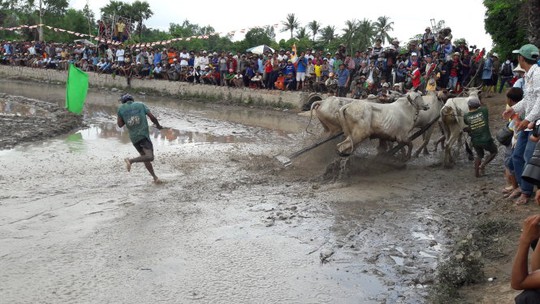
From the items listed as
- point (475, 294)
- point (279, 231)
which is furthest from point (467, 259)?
point (279, 231)

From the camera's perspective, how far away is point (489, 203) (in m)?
7.65

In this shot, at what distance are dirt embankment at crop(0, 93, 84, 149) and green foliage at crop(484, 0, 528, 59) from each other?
15.1 metres

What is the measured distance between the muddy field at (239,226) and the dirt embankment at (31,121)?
0.47 m

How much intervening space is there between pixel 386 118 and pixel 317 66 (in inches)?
386

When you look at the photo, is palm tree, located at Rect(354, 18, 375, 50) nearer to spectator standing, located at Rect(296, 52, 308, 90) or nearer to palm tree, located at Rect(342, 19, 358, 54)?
palm tree, located at Rect(342, 19, 358, 54)

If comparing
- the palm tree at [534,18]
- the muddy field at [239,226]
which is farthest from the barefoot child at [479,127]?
the palm tree at [534,18]

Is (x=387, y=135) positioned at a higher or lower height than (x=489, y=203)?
higher

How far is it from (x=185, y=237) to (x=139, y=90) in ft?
63.7

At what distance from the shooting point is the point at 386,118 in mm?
9352

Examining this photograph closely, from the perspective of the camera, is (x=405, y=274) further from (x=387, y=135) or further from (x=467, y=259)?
(x=387, y=135)

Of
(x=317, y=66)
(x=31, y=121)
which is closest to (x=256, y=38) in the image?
(x=317, y=66)

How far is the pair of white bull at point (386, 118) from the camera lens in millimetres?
9062

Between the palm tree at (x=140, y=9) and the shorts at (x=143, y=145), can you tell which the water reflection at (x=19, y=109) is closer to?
the shorts at (x=143, y=145)

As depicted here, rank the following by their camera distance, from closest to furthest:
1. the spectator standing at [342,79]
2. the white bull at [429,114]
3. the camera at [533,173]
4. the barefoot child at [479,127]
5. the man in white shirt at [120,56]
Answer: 1. the camera at [533,173]
2. the barefoot child at [479,127]
3. the white bull at [429,114]
4. the spectator standing at [342,79]
5. the man in white shirt at [120,56]
